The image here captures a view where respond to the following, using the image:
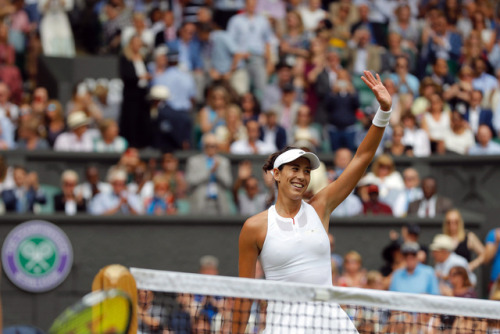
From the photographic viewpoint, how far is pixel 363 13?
17.9 metres

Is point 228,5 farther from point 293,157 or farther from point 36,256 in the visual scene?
point 293,157

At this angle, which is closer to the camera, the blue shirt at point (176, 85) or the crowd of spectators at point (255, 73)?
the crowd of spectators at point (255, 73)

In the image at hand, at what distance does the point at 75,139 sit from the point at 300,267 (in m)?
8.47

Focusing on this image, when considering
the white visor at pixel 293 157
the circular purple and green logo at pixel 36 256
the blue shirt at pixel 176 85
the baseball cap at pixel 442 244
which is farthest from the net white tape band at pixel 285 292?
the blue shirt at pixel 176 85

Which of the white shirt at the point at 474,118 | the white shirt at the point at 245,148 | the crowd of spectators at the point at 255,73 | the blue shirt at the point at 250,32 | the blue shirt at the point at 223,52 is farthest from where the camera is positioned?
the blue shirt at the point at 250,32

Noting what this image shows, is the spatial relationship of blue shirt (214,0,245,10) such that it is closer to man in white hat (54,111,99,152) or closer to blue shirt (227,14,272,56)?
blue shirt (227,14,272,56)

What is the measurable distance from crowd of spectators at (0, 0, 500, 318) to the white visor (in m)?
5.33

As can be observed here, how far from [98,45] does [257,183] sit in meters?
5.82

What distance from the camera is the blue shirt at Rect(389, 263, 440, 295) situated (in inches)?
452

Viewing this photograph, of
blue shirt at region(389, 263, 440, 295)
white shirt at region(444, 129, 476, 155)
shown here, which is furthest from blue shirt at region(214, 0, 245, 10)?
blue shirt at region(389, 263, 440, 295)

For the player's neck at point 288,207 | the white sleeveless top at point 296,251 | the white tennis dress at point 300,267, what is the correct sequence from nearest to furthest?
the white tennis dress at point 300,267
the white sleeveless top at point 296,251
the player's neck at point 288,207

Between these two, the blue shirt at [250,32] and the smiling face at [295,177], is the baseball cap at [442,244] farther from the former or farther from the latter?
the smiling face at [295,177]

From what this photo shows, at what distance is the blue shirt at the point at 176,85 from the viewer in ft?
49.9

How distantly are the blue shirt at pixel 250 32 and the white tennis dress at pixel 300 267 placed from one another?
1020cm
